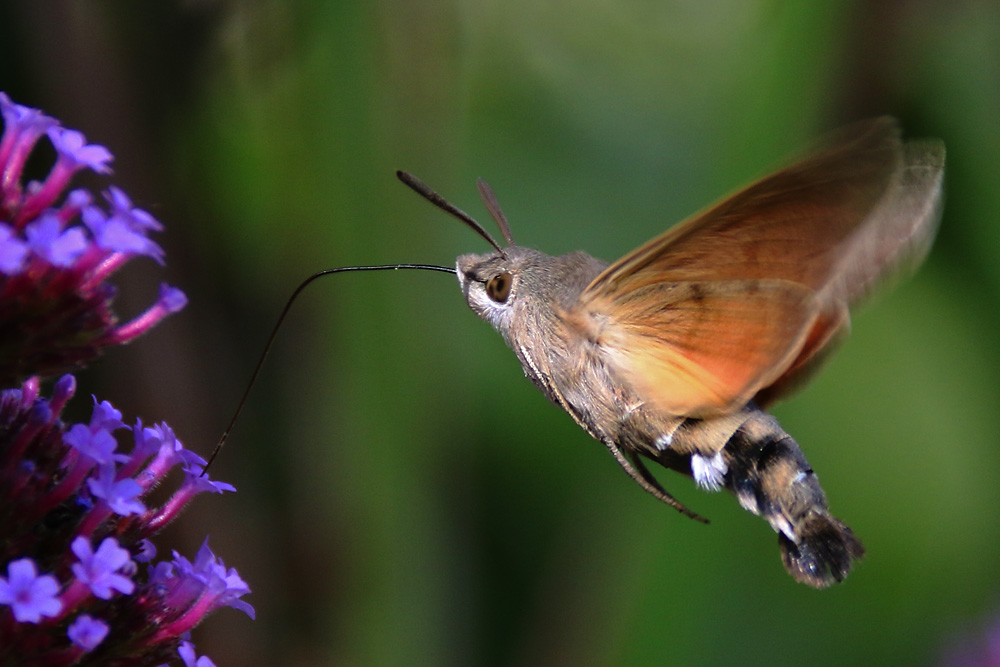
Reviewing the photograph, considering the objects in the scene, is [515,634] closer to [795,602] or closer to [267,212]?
[795,602]

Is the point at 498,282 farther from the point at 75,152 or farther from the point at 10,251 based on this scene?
the point at 10,251

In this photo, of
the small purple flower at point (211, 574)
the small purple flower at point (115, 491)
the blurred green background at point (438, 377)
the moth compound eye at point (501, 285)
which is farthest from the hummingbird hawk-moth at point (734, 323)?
the blurred green background at point (438, 377)

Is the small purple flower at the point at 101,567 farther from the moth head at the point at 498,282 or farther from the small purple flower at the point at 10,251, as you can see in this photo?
the moth head at the point at 498,282

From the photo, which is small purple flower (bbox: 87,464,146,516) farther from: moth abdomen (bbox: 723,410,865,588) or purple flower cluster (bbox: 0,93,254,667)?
moth abdomen (bbox: 723,410,865,588)

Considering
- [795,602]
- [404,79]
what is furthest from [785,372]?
[404,79]

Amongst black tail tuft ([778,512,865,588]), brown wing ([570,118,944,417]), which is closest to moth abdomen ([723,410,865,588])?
black tail tuft ([778,512,865,588])

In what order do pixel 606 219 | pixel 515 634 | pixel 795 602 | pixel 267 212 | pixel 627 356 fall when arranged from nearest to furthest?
1. pixel 627 356
2. pixel 795 602
3. pixel 515 634
4. pixel 267 212
5. pixel 606 219
